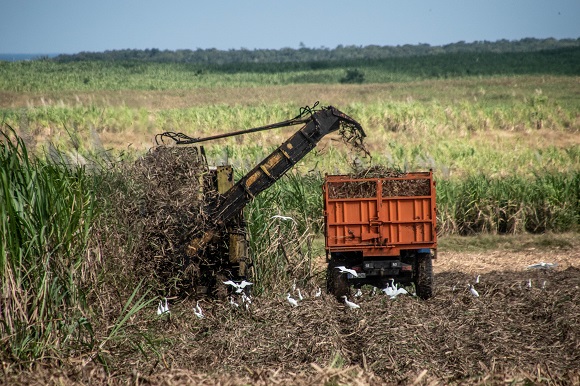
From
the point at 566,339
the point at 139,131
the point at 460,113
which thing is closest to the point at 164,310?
the point at 566,339

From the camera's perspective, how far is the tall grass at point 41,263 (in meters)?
7.02

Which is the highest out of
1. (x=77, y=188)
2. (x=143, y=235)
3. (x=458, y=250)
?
(x=77, y=188)

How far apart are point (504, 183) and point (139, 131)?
17.7m

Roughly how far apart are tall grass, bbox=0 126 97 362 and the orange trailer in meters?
3.43

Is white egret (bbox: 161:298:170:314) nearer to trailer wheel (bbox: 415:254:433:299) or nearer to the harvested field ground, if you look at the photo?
the harvested field ground

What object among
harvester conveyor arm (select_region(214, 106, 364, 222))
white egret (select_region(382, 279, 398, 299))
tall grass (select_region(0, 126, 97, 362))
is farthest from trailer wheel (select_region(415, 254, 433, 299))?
tall grass (select_region(0, 126, 97, 362))

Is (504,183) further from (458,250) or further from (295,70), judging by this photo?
(295,70)

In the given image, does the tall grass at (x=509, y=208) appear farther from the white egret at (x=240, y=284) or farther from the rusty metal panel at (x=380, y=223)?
the white egret at (x=240, y=284)

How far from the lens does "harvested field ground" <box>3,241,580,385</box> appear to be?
23.5 ft

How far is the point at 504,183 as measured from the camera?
16.6 meters

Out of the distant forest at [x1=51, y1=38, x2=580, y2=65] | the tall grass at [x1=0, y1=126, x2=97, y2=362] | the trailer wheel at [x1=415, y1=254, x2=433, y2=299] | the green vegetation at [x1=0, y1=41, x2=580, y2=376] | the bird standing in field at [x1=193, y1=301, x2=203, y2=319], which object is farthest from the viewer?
the distant forest at [x1=51, y1=38, x2=580, y2=65]

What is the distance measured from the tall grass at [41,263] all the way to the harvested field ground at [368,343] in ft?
1.13

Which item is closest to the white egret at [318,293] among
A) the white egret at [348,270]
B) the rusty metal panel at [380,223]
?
the white egret at [348,270]

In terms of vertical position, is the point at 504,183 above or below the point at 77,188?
below
